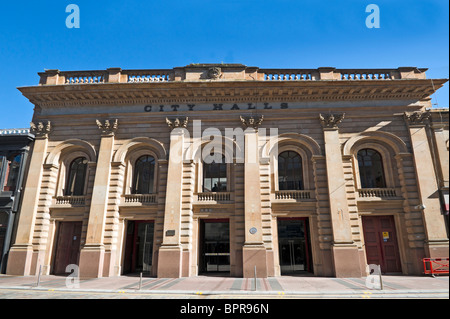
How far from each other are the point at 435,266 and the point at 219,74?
1841 centimetres

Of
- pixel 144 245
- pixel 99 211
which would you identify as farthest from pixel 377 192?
pixel 99 211

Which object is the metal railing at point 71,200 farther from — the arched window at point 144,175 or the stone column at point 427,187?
the stone column at point 427,187

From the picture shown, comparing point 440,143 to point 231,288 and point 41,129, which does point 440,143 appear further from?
point 41,129

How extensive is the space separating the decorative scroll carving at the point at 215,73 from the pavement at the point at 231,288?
13.8 m

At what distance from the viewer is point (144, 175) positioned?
20125 millimetres

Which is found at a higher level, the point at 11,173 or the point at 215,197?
the point at 11,173

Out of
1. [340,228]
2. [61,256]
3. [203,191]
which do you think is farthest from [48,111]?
[340,228]

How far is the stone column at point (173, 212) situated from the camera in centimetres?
1694

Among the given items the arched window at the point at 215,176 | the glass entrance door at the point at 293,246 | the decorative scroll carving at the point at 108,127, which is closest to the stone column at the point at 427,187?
the glass entrance door at the point at 293,246

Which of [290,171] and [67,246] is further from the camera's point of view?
[290,171]

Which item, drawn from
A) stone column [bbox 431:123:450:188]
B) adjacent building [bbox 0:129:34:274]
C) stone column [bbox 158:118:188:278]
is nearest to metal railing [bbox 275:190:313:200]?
stone column [bbox 158:118:188:278]

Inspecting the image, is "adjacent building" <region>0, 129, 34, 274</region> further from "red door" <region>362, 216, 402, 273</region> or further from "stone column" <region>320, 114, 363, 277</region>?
"red door" <region>362, 216, 402, 273</region>

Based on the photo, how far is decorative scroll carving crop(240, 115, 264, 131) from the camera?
19406mm
